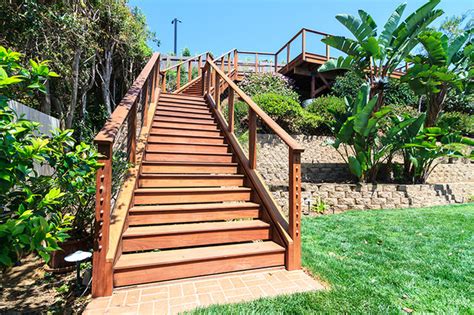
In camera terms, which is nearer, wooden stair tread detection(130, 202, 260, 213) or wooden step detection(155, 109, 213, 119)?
wooden stair tread detection(130, 202, 260, 213)

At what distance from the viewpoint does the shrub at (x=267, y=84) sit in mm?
11039

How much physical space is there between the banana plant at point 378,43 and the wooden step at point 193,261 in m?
6.12

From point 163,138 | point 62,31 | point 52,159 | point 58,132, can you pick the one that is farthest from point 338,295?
point 62,31

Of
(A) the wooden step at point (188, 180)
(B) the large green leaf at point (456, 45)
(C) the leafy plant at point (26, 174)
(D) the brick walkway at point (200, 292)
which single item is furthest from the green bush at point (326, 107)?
(C) the leafy plant at point (26, 174)

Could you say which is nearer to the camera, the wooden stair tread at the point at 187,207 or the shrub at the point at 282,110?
the wooden stair tread at the point at 187,207

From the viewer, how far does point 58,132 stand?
2.03m

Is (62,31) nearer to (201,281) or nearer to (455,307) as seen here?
(201,281)

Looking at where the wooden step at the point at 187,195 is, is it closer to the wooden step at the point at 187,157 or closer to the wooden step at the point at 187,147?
the wooden step at the point at 187,157

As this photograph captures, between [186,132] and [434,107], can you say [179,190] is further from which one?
[434,107]

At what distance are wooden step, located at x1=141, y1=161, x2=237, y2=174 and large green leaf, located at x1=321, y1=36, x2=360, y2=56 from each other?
5231 mm

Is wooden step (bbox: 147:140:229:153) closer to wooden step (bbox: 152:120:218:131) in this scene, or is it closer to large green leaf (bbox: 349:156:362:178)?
wooden step (bbox: 152:120:218:131)

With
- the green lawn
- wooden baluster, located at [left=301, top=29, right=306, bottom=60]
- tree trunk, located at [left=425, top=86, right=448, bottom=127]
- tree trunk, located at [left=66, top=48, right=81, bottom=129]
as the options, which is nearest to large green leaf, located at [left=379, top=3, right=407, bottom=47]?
tree trunk, located at [left=425, top=86, right=448, bottom=127]

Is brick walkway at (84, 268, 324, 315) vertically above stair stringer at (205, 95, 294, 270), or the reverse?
stair stringer at (205, 95, 294, 270)

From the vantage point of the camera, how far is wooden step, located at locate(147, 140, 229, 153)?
4.45 m
